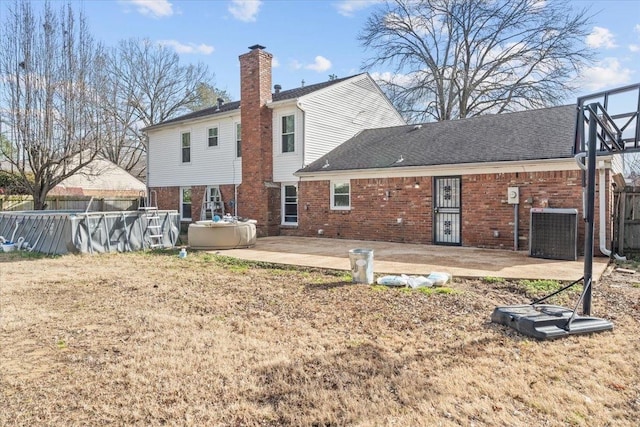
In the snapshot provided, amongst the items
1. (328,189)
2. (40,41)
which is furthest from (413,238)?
(40,41)

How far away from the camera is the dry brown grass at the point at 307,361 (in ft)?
9.55

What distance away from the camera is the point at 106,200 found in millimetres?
21812

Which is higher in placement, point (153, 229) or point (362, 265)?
point (153, 229)

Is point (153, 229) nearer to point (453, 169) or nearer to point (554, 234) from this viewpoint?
point (453, 169)

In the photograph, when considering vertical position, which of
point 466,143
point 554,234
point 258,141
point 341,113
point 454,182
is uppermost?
point 341,113

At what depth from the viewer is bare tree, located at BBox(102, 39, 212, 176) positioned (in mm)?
32156

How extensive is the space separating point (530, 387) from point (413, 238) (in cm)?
919

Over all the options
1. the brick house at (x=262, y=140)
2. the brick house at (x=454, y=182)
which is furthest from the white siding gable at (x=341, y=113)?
the brick house at (x=454, y=182)

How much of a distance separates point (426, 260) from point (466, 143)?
5121mm

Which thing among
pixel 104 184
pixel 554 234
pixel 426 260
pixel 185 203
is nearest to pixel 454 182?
pixel 554 234

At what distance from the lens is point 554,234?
915 centimetres

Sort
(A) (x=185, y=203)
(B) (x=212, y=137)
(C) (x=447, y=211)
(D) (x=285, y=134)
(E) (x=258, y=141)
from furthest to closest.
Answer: (A) (x=185, y=203) < (B) (x=212, y=137) < (D) (x=285, y=134) < (E) (x=258, y=141) < (C) (x=447, y=211)

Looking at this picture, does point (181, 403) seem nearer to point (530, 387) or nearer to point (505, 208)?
point (530, 387)

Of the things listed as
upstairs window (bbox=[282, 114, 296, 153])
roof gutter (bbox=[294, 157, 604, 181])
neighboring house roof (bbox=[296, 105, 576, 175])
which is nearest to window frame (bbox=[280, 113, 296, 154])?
upstairs window (bbox=[282, 114, 296, 153])
